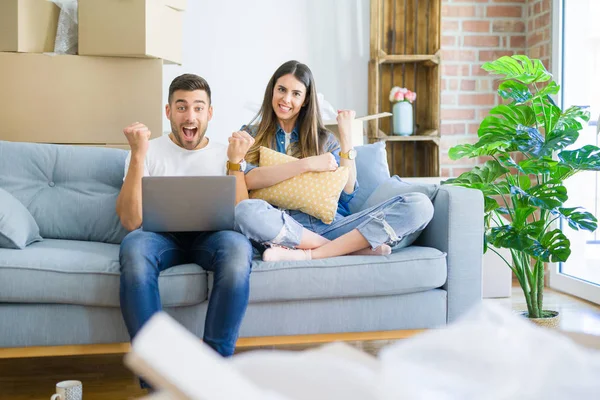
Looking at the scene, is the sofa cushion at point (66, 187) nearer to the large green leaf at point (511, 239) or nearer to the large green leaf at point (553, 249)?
the large green leaf at point (511, 239)

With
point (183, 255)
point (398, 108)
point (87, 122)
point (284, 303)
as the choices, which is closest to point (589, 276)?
point (398, 108)

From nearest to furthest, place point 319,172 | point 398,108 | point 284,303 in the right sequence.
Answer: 1. point 284,303
2. point 319,172
3. point 398,108

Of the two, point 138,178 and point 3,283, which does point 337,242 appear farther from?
point 3,283

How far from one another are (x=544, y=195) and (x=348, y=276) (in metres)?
1.10

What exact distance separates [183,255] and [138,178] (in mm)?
301

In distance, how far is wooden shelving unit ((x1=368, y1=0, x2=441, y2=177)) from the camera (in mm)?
3850

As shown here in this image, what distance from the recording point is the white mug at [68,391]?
175 cm

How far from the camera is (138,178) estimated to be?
2.21 m

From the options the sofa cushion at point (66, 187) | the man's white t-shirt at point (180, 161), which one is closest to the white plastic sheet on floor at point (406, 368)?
the man's white t-shirt at point (180, 161)

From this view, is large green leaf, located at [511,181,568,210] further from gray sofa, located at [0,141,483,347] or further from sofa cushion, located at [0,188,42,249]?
sofa cushion, located at [0,188,42,249]

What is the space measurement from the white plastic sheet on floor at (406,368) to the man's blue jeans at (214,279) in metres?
1.44

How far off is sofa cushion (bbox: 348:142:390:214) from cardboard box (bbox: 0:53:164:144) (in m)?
0.94

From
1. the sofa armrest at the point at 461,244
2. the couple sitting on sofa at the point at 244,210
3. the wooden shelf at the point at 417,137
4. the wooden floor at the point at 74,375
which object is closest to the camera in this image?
the couple sitting on sofa at the point at 244,210

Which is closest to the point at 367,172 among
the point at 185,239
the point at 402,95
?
the point at 185,239
